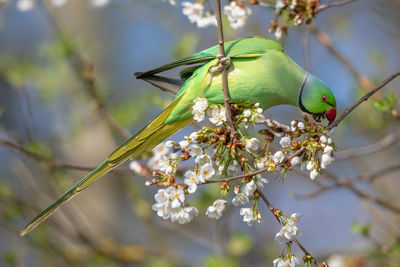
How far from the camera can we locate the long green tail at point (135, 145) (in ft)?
6.84

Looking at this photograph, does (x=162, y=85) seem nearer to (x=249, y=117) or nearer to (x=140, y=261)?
(x=249, y=117)

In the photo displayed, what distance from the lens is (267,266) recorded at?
4703 millimetres

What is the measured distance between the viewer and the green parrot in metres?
2.23

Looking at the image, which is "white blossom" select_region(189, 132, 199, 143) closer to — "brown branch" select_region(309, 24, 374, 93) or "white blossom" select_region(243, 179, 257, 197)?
"white blossom" select_region(243, 179, 257, 197)

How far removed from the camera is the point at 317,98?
2.38 meters

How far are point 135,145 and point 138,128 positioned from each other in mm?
2759

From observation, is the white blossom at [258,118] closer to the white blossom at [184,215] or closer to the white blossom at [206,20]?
the white blossom at [184,215]

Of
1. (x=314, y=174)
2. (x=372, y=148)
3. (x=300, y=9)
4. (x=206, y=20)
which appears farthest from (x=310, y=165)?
(x=372, y=148)

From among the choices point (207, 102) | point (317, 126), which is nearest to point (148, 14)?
point (207, 102)

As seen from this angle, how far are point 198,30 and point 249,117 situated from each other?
14.0ft

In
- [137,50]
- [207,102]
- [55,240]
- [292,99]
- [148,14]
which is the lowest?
[207,102]

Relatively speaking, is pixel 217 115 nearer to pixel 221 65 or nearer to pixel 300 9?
pixel 221 65

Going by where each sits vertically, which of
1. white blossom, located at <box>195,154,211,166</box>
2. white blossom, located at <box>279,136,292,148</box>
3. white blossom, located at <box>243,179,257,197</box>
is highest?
white blossom, located at <box>279,136,292,148</box>

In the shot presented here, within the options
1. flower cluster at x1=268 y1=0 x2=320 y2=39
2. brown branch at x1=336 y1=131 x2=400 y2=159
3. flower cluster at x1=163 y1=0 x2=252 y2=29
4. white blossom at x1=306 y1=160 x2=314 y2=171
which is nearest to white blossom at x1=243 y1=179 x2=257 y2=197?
white blossom at x1=306 y1=160 x2=314 y2=171
